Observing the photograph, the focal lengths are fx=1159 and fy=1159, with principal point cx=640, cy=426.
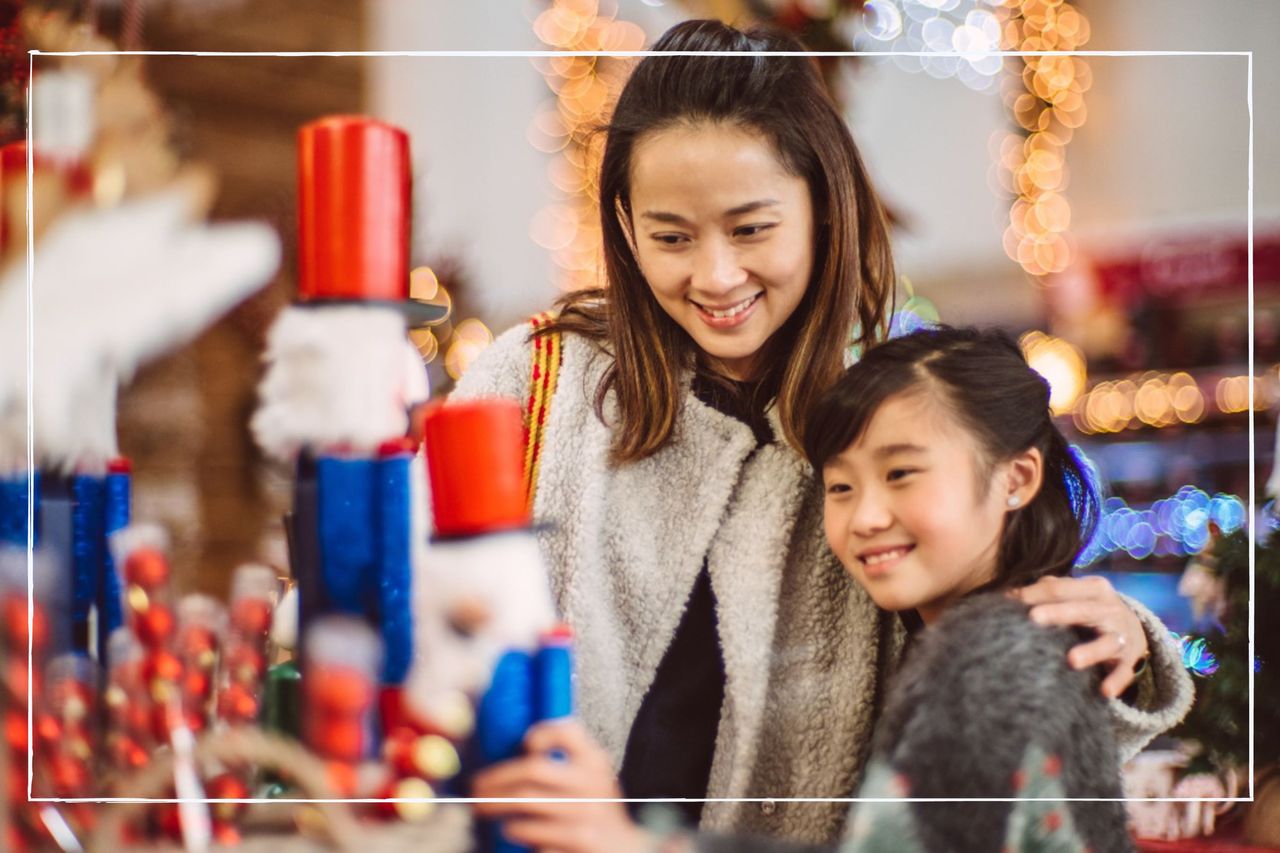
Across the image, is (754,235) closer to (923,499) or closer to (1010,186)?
(923,499)

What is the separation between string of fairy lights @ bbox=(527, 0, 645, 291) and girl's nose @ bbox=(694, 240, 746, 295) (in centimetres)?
19

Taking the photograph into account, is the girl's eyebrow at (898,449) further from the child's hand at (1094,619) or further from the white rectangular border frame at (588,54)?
the white rectangular border frame at (588,54)

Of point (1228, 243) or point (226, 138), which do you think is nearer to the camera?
point (226, 138)

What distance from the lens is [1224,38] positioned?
1116 millimetres

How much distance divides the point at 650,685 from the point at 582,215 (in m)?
0.46

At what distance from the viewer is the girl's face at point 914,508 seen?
0.88m

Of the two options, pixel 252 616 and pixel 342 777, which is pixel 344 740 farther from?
pixel 252 616

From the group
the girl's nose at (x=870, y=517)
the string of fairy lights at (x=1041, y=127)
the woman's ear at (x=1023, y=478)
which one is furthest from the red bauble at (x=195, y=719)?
the string of fairy lights at (x=1041, y=127)

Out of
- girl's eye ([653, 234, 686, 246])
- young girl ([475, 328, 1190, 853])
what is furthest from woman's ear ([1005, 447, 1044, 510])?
girl's eye ([653, 234, 686, 246])

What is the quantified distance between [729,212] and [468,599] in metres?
0.39

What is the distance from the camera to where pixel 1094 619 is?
0.85 meters

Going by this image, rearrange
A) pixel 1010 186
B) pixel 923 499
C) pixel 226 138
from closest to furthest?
1. pixel 923 499
2. pixel 226 138
3. pixel 1010 186

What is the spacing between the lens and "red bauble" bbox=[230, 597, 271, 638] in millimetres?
856

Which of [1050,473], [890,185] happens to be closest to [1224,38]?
[890,185]
